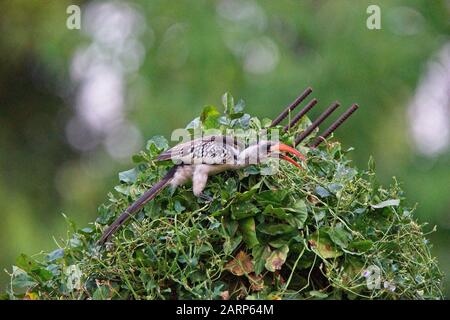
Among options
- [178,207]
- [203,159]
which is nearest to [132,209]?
[178,207]

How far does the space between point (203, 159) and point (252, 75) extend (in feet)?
12.1

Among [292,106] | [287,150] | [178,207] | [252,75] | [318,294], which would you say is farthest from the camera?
[252,75]

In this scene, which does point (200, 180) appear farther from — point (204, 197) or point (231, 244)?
point (231, 244)

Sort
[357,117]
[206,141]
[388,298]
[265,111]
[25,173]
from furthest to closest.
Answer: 1. [25,173]
2. [357,117]
3. [265,111]
4. [206,141]
5. [388,298]

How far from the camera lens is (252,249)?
2148mm

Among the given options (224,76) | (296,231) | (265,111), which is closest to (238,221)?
(296,231)

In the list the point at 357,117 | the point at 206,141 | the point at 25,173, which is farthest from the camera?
the point at 25,173

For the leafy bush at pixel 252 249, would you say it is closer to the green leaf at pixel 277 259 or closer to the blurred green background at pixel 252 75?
the green leaf at pixel 277 259

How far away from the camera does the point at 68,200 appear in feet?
22.0

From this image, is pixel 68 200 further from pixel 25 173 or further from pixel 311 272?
pixel 311 272

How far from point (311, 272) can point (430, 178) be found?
3576mm

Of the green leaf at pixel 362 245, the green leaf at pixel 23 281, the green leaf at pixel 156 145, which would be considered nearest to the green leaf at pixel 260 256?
the green leaf at pixel 362 245

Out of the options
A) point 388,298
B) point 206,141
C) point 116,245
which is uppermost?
point 206,141

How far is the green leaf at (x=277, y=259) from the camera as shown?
6.90ft
